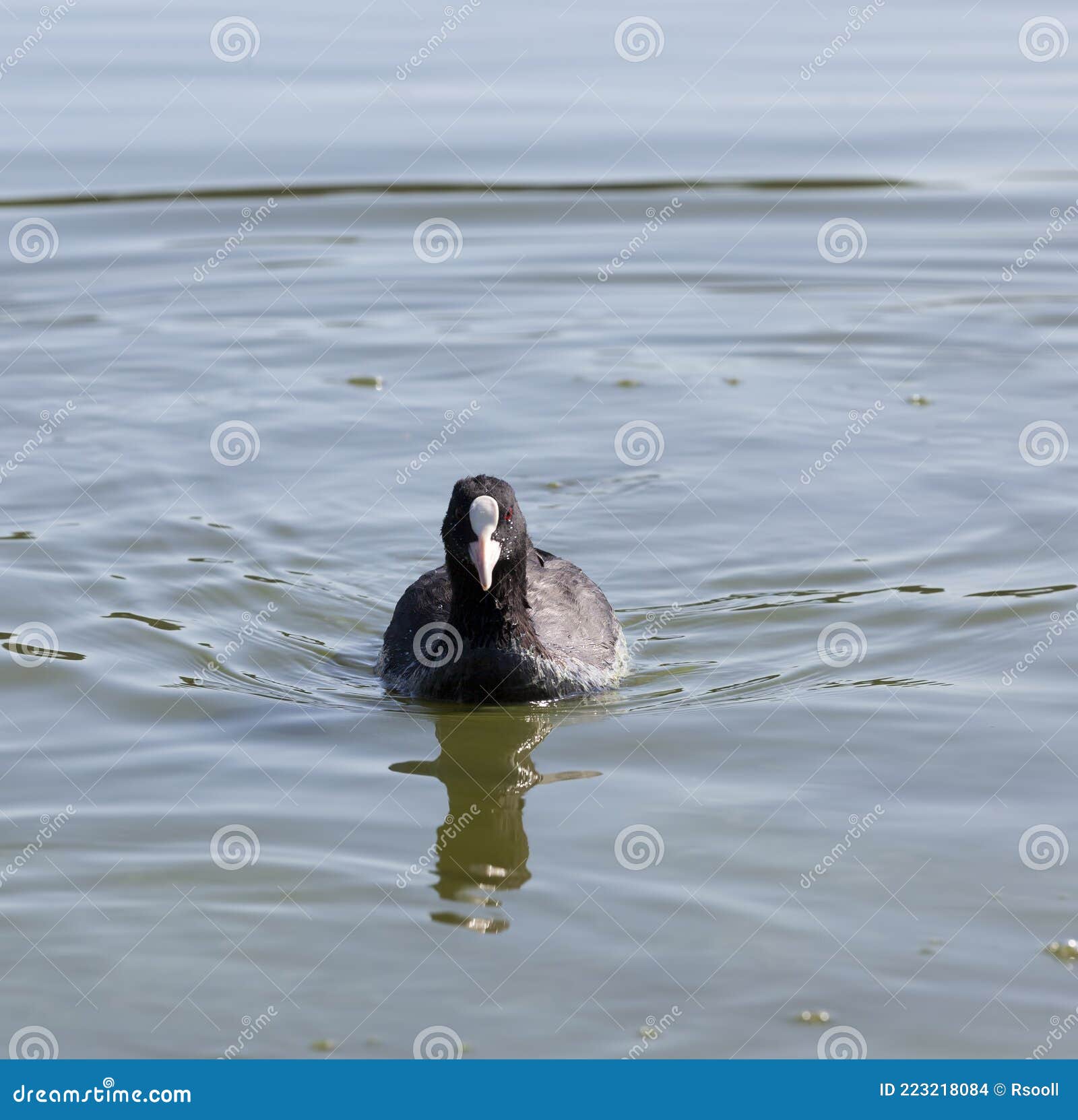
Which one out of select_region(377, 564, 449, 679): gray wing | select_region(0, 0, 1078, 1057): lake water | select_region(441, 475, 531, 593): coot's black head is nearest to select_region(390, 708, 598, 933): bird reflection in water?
select_region(0, 0, 1078, 1057): lake water

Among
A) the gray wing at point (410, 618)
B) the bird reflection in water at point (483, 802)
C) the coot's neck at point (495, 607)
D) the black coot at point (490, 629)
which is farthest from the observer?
the gray wing at point (410, 618)

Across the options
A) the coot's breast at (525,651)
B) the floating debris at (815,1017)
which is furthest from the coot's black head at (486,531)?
the floating debris at (815,1017)

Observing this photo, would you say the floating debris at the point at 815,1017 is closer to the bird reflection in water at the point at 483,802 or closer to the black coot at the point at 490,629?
the bird reflection in water at the point at 483,802

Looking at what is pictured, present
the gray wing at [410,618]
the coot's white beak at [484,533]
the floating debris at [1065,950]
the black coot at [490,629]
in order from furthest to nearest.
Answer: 1. the gray wing at [410,618]
2. the black coot at [490,629]
3. the coot's white beak at [484,533]
4. the floating debris at [1065,950]

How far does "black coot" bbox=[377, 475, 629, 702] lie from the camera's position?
26.5 ft

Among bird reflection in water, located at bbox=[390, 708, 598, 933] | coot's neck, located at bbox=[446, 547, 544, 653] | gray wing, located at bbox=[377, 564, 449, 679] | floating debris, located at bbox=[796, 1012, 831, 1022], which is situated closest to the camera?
floating debris, located at bbox=[796, 1012, 831, 1022]

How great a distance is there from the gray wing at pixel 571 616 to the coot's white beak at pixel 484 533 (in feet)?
2.65

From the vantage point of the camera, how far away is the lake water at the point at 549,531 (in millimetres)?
5984

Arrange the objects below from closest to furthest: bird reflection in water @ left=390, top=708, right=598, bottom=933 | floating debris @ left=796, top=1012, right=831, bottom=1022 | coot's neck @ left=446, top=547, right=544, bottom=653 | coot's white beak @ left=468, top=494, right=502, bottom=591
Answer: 1. floating debris @ left=796, top=1012, right=831, bottom=1022
2. bird reflection in water @ left=390, top=708, right=598, bottom=933
3. coot's white beak @ left=468, top=494, right=502, bottom=591
4. coot's neck @ left=446, top=547, right=544, bottom=653

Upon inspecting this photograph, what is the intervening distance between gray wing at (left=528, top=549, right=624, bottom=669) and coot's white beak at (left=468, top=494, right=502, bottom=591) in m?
0.81

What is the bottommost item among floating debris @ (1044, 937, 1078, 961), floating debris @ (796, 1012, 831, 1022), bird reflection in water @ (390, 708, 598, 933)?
floating debris @ (796, 1012, 831, 1022)

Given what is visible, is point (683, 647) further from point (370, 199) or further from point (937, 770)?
point (370, 199)

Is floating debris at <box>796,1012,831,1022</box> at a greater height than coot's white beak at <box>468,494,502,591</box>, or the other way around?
coot's white beak at <box>468,494,502,591</box>

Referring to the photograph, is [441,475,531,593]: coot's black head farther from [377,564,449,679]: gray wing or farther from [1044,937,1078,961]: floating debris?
[1044,937,1078,961]: floating debris
